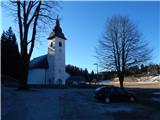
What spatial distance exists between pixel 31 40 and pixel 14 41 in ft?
132

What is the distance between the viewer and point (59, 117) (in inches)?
581

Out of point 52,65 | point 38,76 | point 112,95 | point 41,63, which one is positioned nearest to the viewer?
point 112,95

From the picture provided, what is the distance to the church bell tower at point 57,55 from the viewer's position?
73.4 m

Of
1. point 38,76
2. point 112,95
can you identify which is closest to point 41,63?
point 38,76

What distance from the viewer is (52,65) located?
7419cm

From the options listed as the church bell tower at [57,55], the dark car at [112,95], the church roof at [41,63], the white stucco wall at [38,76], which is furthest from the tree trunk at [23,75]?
the church roof at [41,63]

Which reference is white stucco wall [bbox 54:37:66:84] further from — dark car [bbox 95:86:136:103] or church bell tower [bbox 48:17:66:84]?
dark car [bbox 95:86:136:103]

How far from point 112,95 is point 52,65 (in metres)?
52.2

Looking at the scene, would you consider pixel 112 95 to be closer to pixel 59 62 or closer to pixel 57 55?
pixel 59 62

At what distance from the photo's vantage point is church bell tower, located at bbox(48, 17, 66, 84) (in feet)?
241

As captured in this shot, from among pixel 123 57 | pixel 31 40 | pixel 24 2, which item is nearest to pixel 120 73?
pixel 123 57

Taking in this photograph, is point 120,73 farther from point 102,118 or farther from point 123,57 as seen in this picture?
point 102,118

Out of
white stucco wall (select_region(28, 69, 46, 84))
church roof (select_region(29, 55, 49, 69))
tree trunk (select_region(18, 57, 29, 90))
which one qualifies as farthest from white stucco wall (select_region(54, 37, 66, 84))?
tree trunk (select_region(18, 57, 29, 90))

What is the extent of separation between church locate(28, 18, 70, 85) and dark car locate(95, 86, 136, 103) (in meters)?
49.8
